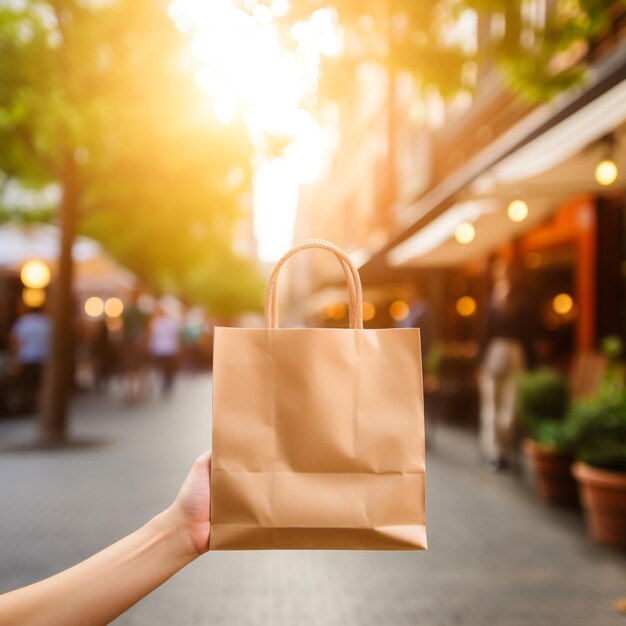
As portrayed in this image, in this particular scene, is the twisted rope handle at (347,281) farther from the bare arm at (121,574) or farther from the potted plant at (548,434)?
the potted plant at (548,434)

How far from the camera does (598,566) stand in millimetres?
4664

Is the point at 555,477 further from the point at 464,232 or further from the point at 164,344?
the point at 164,344

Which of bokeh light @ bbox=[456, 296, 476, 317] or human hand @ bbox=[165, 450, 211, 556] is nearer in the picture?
human hand @ bbox=[165, 450, 211, 556]

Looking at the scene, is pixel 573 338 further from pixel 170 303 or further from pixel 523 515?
pixel 170 303

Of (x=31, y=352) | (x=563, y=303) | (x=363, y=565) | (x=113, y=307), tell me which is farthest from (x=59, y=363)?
(x=113, y=307)

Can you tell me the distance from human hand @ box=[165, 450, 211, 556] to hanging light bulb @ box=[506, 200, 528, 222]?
669cm

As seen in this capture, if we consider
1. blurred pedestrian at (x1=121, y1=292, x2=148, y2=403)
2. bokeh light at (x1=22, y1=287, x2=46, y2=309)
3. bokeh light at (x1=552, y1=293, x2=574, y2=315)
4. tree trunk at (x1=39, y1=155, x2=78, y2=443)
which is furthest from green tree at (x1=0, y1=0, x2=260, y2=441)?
bokeh light at (x1=22, y1=287, x2=46, y2=309)

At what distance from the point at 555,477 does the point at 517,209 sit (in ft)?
9.46

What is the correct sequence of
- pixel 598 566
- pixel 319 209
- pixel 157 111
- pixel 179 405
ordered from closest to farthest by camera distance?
1. pixel 598 566
2. pixel 157 111
3. pixel 179 405
4. pixel 319 209

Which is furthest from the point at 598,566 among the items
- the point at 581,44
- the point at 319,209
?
the point at 319,209

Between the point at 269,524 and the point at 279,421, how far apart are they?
20 centimetres

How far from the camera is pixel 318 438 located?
152 cm

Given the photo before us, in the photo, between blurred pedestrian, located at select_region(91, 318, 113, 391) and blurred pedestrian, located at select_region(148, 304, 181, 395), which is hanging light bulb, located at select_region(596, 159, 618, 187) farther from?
blurred pedestrian, located at select_region(91, 318, 113, 391)

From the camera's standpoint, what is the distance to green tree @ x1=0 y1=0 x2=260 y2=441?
8.27 m
